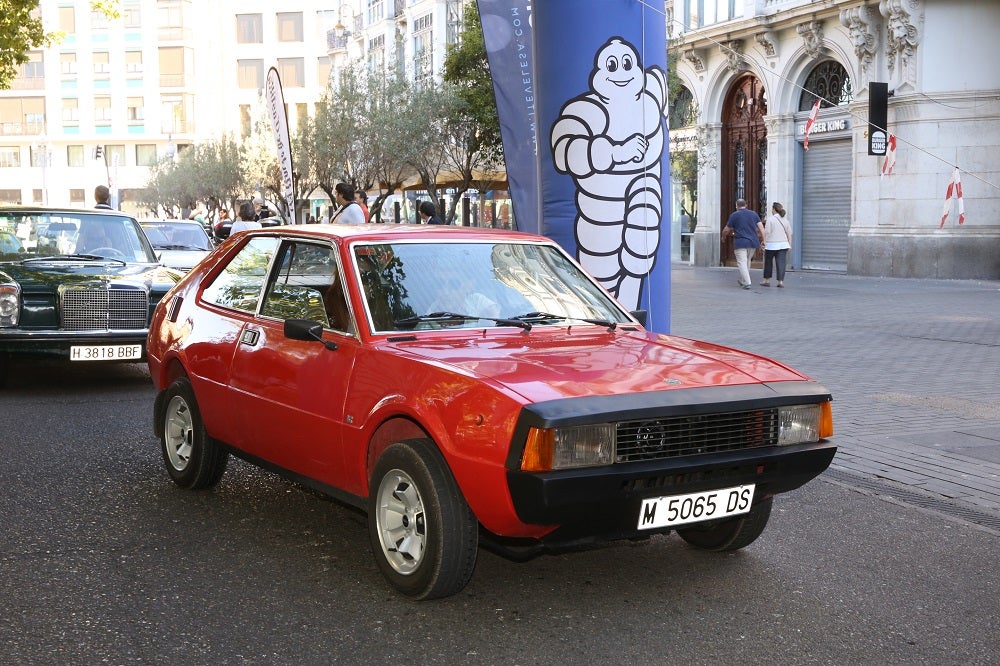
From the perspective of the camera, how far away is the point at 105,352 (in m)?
10.2

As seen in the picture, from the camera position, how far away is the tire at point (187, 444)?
6.18 m

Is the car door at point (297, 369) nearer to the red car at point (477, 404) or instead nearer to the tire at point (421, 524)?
the red car at point (477, 404)

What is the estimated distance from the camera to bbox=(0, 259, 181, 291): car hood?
1023cm

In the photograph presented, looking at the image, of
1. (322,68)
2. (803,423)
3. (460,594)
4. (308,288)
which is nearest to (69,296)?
(308,288)

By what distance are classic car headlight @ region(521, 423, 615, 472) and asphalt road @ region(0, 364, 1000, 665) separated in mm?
596

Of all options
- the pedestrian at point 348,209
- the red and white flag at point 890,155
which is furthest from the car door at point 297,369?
the red and white flag at point 890,155

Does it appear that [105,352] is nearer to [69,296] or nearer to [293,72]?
[69,296]

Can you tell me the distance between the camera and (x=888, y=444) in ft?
25.3

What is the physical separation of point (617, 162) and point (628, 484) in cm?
534

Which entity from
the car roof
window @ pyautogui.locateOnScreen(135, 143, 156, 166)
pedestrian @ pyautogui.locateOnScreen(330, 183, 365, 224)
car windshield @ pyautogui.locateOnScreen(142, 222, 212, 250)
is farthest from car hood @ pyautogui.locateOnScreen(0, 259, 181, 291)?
window @ pyautogui.locateOnScreen(135, 143, 156, 166)

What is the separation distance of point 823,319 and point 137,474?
1157 cm

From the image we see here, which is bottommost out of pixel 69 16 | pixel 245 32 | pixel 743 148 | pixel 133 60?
pixel 743 148

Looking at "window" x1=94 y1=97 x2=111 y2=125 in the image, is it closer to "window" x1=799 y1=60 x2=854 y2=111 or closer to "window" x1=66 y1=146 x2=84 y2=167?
"window" x1=66 y1=146 x2=84 y2=167

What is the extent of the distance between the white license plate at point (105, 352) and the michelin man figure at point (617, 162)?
390cm
